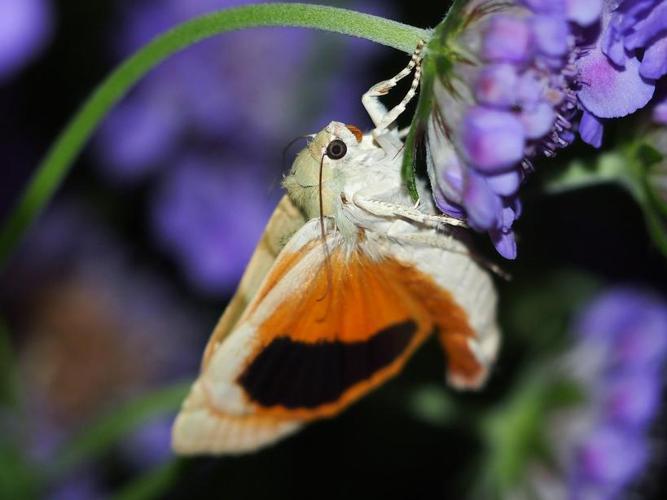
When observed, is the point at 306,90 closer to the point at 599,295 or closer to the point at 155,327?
the point at 155,327

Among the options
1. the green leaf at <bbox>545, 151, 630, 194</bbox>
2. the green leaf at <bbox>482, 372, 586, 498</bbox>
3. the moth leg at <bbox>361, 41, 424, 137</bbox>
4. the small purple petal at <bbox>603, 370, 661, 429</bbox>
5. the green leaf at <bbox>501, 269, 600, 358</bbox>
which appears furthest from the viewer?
the green leaf at <bbox>501, 269, 600, 358</bbox>

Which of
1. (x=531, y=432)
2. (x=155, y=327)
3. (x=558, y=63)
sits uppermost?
(x=155, y=327)

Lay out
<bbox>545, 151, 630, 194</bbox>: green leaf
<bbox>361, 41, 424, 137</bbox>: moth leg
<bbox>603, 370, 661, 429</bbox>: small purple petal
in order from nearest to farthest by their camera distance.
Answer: <bbox>361, 41, 424, 137</bbox>: moth leg
<bbox>545, 151, 630, 194</bbox>: green leaf
<bbox>603, 370, 661, 429</bbox>: small purple petal

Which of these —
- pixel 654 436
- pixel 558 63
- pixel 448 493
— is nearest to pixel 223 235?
pixel 448 493


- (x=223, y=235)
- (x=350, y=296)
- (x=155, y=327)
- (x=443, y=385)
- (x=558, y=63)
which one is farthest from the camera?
(x=155, y=327)

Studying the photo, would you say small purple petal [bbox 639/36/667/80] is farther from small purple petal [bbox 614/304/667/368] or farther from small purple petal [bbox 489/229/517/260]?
small purple petal [bbox 614/304/667/368]

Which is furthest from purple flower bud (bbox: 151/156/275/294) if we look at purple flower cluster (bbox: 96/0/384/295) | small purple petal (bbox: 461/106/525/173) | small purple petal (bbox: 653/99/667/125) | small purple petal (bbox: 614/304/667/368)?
small purple petal (bbox: 461/106/525/173)
